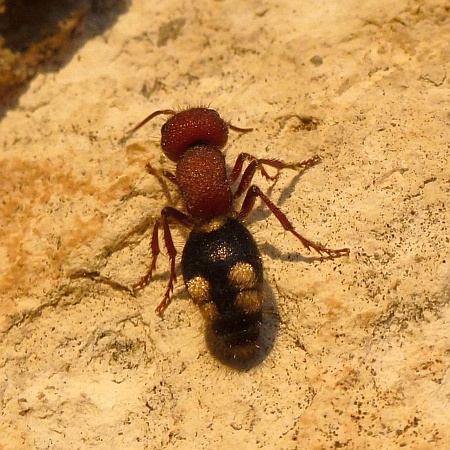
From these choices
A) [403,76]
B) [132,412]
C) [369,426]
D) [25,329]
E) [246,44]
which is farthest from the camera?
[246,44]

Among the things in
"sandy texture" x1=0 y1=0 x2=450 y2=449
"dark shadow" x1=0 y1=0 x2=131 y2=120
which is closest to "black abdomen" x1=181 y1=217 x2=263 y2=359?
"sandy texture" x1=0 y1=0 x2=450 y2=449

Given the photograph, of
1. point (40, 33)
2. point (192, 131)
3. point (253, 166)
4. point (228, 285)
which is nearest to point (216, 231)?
point (228, 285)

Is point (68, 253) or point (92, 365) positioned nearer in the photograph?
point (92, 365)

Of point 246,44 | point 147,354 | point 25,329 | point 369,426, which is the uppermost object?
point 246,44

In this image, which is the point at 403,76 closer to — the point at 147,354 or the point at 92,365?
the point at 147,354

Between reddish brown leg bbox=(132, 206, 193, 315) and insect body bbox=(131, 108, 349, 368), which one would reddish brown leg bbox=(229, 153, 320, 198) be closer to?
insect body bbox=(131, 108, 349, 368)

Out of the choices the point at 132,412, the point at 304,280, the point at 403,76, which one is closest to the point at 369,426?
the point at 304,280

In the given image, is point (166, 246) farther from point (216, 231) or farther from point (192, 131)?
point (192, 131)

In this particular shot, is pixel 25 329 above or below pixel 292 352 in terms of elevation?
above
